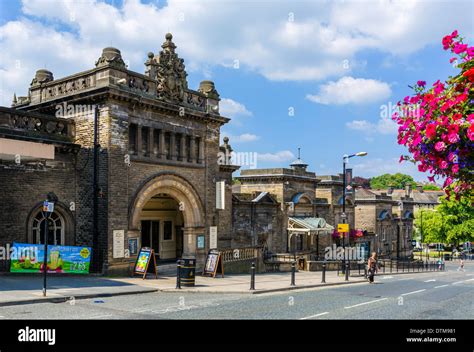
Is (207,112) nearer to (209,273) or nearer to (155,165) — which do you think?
(155,165)

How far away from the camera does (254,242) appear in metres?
35.0

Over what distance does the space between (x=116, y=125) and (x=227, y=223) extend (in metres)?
9.87

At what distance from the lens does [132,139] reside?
2242 centimetres

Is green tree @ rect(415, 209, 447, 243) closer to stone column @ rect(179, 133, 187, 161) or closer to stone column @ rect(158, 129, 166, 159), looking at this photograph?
stone column @ rect(179, 133, 187, 161)

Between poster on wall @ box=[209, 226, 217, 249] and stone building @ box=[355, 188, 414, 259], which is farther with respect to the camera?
stone building @ box=[355, 188, 414, 259]

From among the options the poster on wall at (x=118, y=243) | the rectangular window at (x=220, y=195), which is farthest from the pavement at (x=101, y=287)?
the rectangular window at (x=220, y=195)

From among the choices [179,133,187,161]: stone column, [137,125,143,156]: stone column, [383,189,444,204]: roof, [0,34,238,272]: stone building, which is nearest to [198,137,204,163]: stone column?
[0,34,238,272]: stone building

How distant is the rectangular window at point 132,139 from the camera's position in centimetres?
2219

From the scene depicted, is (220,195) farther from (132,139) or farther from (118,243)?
(118,243)

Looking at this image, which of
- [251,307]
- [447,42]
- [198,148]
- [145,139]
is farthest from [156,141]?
[447,42]

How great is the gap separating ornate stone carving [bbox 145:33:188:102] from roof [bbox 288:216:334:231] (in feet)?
56.3

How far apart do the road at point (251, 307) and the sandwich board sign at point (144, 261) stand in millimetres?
3636

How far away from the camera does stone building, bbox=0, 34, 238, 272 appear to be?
19.5 m
